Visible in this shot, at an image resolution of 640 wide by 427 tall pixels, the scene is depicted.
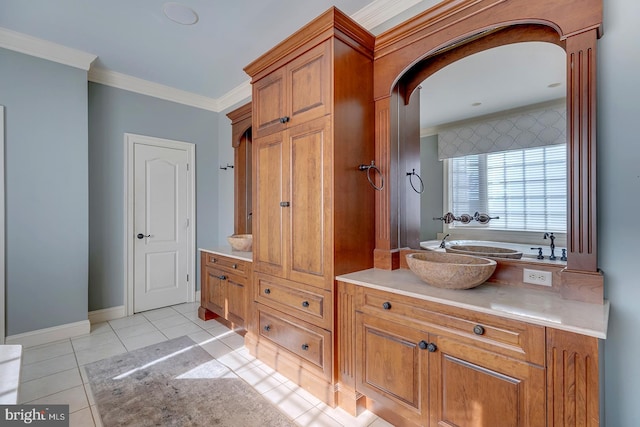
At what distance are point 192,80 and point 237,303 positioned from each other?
8.69 ft

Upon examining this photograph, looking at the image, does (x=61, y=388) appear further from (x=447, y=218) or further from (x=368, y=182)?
(x=447, y=218)

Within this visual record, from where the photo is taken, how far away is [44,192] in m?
2.88

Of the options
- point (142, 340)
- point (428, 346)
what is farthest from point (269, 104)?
point (142, 340)

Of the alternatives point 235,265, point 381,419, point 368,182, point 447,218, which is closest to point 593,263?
point 447,218

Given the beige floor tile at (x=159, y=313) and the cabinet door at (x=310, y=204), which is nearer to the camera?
the cabinet door at (x=310, y=204)

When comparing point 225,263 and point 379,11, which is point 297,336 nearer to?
point 225,263

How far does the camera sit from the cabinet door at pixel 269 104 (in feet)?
7.38

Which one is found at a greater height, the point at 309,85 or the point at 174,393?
the point at 309,85

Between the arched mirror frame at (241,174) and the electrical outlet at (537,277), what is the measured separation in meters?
2.89

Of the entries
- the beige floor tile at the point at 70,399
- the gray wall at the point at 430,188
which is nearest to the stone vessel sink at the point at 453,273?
the gray wall at the point at 430,188

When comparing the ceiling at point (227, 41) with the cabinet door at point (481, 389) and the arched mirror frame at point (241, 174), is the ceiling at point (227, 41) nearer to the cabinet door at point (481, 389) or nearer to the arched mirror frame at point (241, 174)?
the arched mirror frame at point (241, 174)

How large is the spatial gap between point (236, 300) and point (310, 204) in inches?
57.5

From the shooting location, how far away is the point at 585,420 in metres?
1.08

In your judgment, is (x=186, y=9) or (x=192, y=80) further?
(x=192, y=80)
